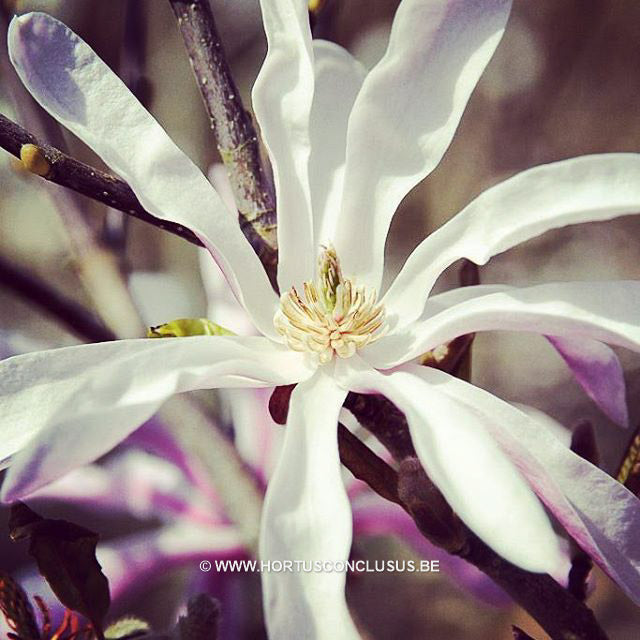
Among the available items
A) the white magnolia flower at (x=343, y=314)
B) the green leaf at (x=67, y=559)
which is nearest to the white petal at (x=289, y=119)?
the white magnolia flower at (x=343, y=314)

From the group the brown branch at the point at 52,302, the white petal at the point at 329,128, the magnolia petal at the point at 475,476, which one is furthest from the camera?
the brown branch at the point at 52,302

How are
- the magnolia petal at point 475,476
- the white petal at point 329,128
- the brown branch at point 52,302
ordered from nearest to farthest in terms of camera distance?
the magnolia petal at point 475,476
the white petal at point 329,128
the brown branch at point 52,302

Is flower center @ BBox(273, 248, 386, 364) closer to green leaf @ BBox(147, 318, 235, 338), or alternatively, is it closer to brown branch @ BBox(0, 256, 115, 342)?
green leaf @ BBox(147, 318, 235, 338)

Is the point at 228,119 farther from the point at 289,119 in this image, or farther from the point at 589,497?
the point at 589,497

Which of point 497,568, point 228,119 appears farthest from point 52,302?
point 497,568

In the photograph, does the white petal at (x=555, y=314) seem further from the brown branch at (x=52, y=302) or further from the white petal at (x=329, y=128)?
the brown branch at (x=52, y=302)
